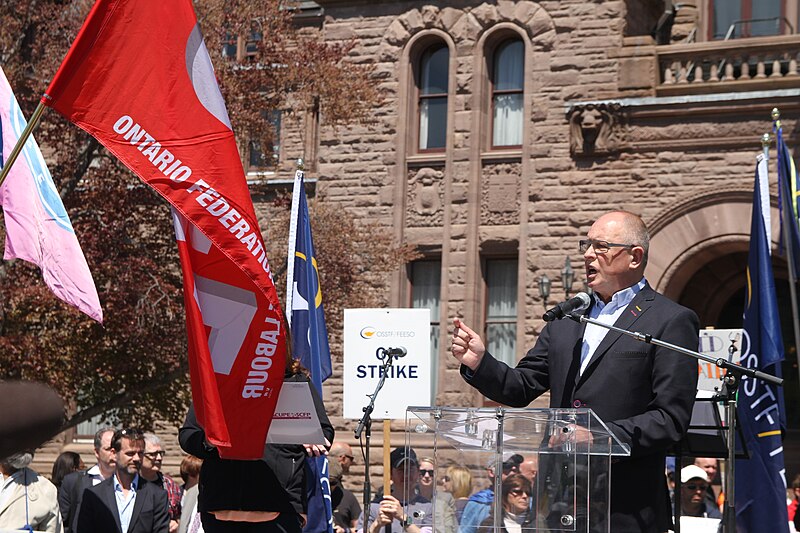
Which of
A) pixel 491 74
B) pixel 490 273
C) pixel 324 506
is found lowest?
pixel 324 506

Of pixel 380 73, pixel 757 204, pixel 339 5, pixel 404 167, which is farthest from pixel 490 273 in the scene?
pixel 757 204

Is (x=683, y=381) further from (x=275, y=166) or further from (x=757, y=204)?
(x=275, y=166)

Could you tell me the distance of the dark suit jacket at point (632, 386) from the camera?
5.54m

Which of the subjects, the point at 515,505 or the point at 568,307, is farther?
the point at 568,307

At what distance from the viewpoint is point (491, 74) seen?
76.5ft

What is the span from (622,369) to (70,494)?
738cm

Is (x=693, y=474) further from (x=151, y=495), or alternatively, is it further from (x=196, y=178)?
(x=196, y=178)

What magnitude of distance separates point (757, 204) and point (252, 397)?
8042mm

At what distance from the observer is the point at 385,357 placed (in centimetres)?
1183

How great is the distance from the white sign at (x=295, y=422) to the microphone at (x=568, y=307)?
7.30ft

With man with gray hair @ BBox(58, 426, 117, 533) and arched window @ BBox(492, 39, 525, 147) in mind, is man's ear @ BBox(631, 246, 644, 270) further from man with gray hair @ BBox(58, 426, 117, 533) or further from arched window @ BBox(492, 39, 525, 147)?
arched window @ BBox(492, 39, 525, 147)

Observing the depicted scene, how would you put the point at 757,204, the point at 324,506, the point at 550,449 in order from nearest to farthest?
the point at 550,449, the point at 324,506, the point at 757,204

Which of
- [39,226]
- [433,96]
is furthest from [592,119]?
[39,226]

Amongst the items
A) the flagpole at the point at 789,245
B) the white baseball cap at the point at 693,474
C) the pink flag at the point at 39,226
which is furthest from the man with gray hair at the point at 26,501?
the flagpole at the point at 789,245
